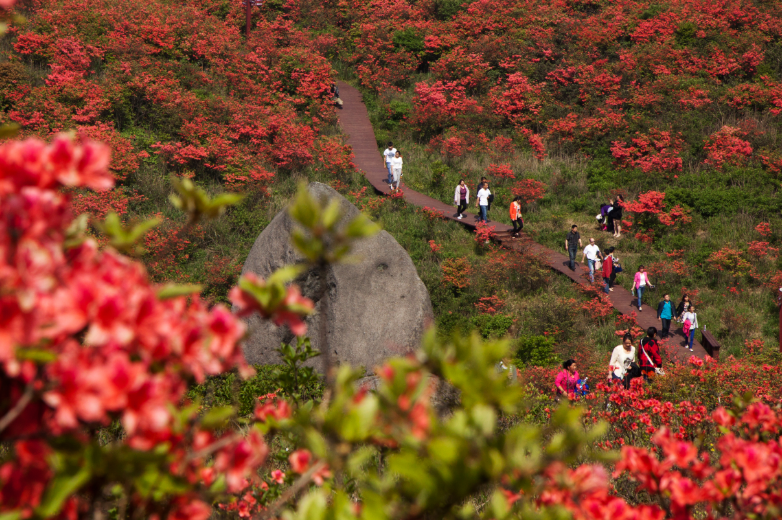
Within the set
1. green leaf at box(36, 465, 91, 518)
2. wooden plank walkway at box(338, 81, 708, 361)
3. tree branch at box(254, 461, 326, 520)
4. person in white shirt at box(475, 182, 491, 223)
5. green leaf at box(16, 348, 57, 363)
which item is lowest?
wooden plank walkway at box(338, 81, 708, 361)

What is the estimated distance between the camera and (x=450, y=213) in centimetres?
1691

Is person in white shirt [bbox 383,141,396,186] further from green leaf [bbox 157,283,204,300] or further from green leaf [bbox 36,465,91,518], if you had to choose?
green leaf [bbox 36,465,91,518]

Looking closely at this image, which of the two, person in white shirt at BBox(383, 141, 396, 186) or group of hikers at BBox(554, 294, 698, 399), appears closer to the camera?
group of hikers at BBox(554, 294, 698, 399)

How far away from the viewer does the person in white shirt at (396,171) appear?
1703 centimetres

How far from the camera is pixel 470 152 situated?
20.0m

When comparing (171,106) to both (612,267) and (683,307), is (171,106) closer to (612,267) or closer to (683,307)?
(612,267)

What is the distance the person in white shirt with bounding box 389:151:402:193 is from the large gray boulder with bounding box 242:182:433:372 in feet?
20.3

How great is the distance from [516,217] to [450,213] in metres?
2.14

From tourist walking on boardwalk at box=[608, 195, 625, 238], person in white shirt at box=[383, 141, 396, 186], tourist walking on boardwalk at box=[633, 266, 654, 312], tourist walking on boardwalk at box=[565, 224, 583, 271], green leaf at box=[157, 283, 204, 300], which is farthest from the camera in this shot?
person in white shirt at box=[383, 141, 396, 186]

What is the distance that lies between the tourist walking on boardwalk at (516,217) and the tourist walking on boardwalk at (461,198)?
1.31 metres

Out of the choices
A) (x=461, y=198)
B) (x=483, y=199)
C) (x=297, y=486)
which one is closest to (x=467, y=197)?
(x=461, y=198)

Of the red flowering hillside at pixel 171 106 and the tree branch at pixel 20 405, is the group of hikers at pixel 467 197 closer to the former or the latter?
the red flowering hillside at pixel 171 106

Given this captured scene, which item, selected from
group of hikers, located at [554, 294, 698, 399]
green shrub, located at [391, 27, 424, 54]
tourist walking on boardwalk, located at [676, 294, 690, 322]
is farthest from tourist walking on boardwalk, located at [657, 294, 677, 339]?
green shrub, located at [391, 27, 424, 54]

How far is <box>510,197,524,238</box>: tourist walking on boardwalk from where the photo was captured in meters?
15.3
